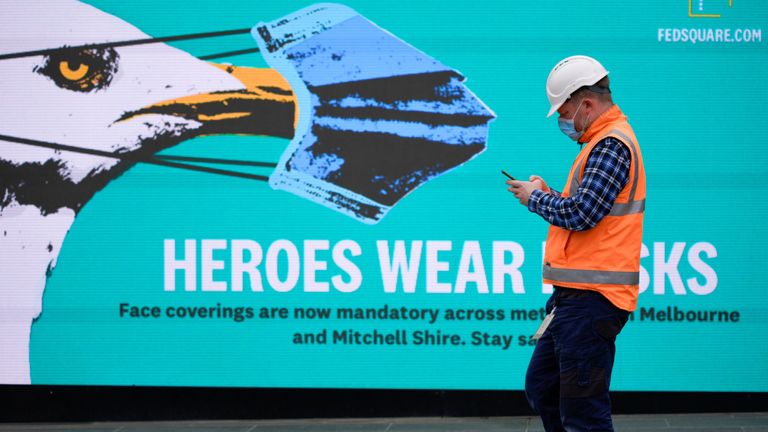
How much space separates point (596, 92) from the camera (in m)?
3.50

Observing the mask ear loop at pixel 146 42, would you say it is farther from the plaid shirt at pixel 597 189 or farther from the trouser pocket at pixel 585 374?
the trouser pocket at pixel 585 374

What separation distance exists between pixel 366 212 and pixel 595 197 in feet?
7.87

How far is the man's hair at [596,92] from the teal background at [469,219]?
1927 millimetres

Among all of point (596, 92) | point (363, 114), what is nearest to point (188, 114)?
point (363, 114)

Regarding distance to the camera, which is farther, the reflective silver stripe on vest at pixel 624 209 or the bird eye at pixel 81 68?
the bird eye at pixel 81 68

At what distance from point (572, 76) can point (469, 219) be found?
210 cm

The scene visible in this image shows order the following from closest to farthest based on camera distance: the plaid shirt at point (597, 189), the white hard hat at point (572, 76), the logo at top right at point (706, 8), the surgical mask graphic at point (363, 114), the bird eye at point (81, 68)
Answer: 1. the plaid shirt at point (597, 189)
2. the white hard hat at point (572, 76)
3. the logo at top right at point (706, 8)
4. the surgical mask graphic at point (363, 114)
5. the bird eye at point (81, 68)

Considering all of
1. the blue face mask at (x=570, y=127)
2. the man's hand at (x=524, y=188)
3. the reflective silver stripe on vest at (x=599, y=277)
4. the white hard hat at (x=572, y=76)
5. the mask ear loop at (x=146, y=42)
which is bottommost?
the reflective silver stripe on vest at (x=599, y=277)

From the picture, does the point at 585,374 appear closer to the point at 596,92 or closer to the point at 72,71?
the point at 596,92

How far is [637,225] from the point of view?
11.2 feet

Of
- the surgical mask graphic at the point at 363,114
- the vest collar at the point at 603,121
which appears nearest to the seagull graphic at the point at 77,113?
the surgical mask graphic at the point at 363,114

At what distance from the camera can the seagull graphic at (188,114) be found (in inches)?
216

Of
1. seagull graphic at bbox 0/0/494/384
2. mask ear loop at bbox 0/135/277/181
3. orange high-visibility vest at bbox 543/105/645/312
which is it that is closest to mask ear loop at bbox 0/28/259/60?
seagull graphic at bbox 0/0/494/384

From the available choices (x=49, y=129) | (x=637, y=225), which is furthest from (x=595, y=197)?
(x=49, y=129)
